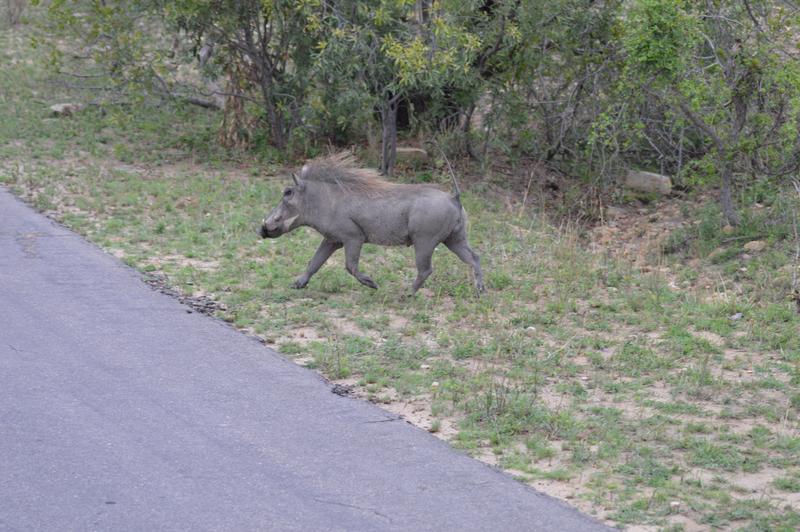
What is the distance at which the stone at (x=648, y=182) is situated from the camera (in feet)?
51.3

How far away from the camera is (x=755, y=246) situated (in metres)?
11.8

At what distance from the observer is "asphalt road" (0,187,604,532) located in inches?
202

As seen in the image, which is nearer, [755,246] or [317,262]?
[317,262]

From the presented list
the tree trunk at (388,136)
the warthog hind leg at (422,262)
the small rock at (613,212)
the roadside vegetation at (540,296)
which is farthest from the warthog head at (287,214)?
the small rock at (613,212)

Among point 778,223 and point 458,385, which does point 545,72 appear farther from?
point 458,385

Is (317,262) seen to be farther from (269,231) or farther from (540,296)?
(540,296)

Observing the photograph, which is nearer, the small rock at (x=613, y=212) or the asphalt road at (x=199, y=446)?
the asphalt road at (x=199, y=446)

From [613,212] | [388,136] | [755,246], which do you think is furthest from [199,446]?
[613,212]

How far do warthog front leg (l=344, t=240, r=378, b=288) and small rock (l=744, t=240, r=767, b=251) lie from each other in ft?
16.1

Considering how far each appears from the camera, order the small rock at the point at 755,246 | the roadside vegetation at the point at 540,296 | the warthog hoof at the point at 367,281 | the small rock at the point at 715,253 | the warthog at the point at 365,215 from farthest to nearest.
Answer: the small rock at the point at 715,253 < the small rock at the point at 755,246 < the warthog hoof at the point at 367,281 < the warthog at the point at 365,215 < the roadside vegetation at the point at 540,296

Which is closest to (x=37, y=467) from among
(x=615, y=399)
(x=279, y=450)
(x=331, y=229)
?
(x=279, y=450)

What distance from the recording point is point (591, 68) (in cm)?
1484

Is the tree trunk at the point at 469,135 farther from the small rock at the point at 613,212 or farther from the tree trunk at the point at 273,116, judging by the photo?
the tree trunk at the point at 273,116

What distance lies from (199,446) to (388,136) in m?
9.63
